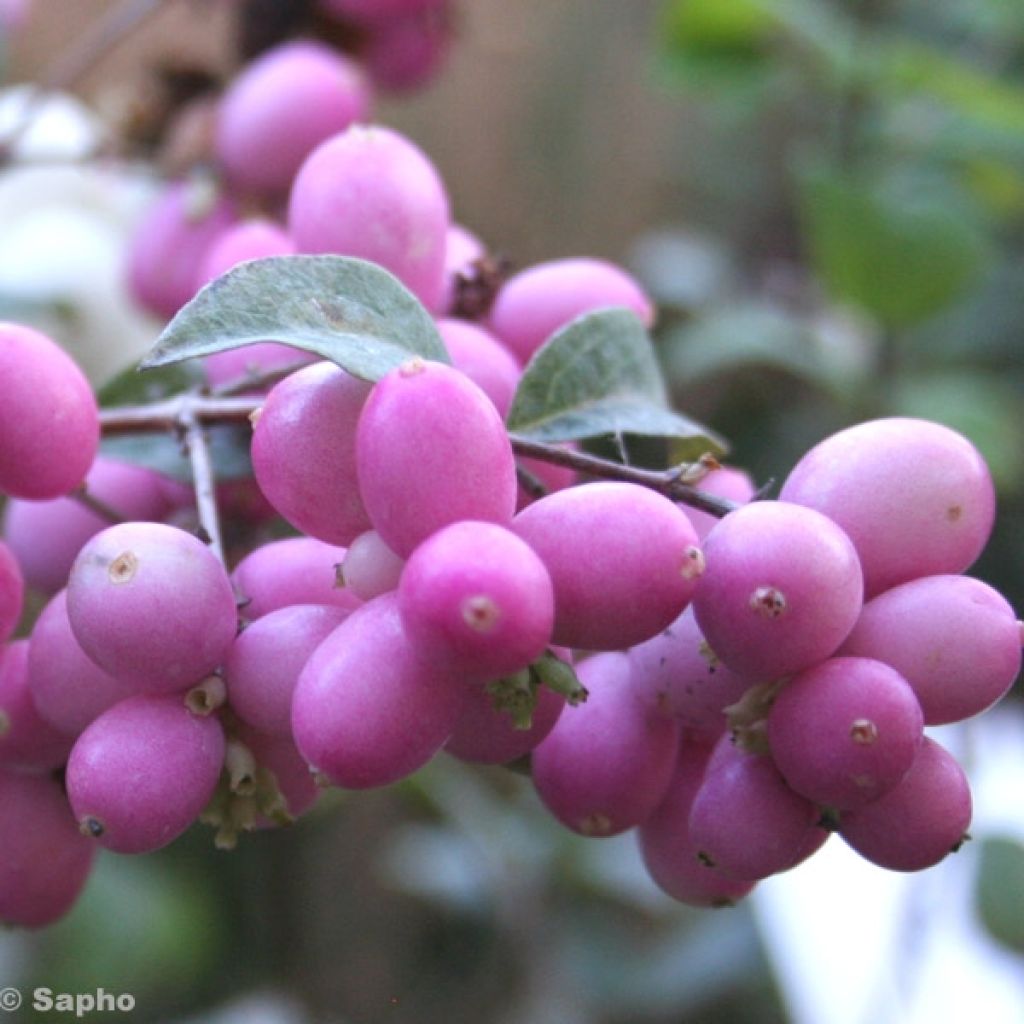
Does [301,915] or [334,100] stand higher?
[334,100]

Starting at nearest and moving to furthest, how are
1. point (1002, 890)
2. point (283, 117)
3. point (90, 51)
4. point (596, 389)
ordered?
point (596, 389) → point (283, 117) → point (90, 51) → point (1002, 890)

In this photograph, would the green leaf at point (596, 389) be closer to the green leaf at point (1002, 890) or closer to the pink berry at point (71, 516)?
the pink berry at point (71, 516)

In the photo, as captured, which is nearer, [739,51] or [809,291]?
[739,51]

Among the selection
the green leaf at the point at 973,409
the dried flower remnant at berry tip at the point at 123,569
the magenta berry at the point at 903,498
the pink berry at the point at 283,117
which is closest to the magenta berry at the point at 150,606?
the dried flower remnant at berry tip at the point at 123,569

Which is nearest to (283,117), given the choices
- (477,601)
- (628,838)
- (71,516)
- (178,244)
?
(178,244)

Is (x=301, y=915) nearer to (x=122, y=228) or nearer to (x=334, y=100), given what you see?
(x=122, y=228)

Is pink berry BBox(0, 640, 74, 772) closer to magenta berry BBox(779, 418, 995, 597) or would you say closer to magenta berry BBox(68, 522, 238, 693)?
magenta berry BBox(68, 522, 238, 693)

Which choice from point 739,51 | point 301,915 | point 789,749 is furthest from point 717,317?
point 789,749

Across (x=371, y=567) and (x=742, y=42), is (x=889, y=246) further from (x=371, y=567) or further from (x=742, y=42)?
(x=371, y=567)
